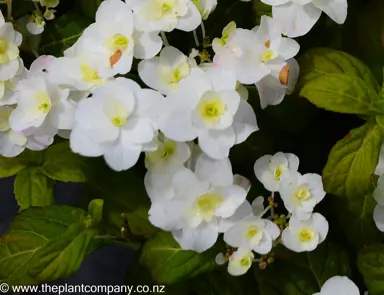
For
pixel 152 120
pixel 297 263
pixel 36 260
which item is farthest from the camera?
pixel 297 263

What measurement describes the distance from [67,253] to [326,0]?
360mm

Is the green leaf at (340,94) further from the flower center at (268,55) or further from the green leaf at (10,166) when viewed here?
the green leaf at (10,166)

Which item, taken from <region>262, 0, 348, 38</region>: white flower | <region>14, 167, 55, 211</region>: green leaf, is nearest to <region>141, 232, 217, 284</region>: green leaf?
<region>14, 167, 55, 211</region>: green leaf

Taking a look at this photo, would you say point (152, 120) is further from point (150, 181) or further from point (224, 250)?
point (224, 250)

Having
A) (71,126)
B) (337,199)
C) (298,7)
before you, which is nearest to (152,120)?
(71,126)

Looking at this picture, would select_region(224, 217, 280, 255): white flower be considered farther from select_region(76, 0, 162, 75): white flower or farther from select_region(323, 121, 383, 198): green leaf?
select_region(76, 0, 162, 75): white flower

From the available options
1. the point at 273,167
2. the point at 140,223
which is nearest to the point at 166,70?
the point at 273,167

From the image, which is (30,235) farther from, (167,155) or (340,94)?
(340,94)

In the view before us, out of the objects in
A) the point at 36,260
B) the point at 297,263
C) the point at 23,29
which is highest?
the point at 23,29

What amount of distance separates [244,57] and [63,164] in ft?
0.86

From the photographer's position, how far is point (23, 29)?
0.67 m

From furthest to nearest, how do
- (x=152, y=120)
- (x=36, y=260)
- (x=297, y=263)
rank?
(x=297, y=263), (x=36, y=260), (x=152, y=120)

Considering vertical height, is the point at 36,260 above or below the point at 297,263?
above

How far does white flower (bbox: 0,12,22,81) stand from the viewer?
1.85ft
